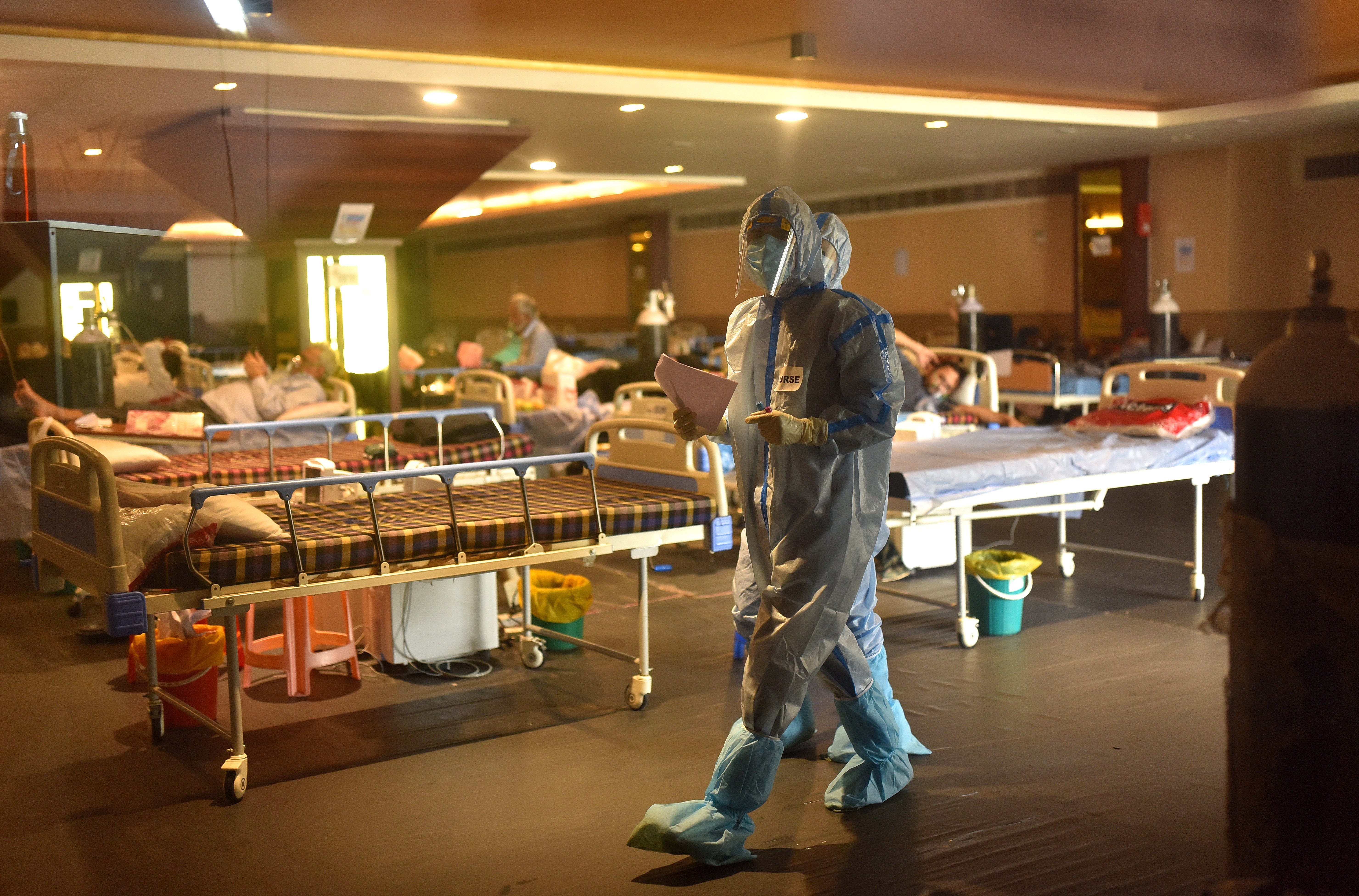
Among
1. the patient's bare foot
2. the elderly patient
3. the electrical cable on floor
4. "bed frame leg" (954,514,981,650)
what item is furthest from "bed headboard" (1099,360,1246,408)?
the patient's bare foot

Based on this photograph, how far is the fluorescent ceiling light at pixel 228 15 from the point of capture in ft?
16.8

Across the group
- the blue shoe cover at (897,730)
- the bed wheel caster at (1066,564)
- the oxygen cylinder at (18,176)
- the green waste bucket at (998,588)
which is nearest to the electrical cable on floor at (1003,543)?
the bed wheel caster at (1066,564)

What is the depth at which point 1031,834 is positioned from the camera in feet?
9.77

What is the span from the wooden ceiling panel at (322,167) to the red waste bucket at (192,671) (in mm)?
3433

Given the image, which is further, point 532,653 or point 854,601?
point 532,653

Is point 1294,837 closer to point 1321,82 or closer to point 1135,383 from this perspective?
point 1321,82

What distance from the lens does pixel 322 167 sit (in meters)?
7.57

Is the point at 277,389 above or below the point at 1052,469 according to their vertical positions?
above

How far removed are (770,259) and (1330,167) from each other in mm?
8008

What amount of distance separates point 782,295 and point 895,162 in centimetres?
821

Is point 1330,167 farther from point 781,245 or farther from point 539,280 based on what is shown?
point 539,280

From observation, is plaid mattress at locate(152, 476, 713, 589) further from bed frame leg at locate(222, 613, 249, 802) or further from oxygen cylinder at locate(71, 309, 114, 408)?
oxygen cylinder at locate(71, 309, 114, 408)

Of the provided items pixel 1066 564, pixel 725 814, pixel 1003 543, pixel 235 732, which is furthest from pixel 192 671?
pixel 1003 543

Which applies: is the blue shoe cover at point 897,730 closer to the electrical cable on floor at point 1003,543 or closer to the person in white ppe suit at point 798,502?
the person in white ppe suit at point 798,502
